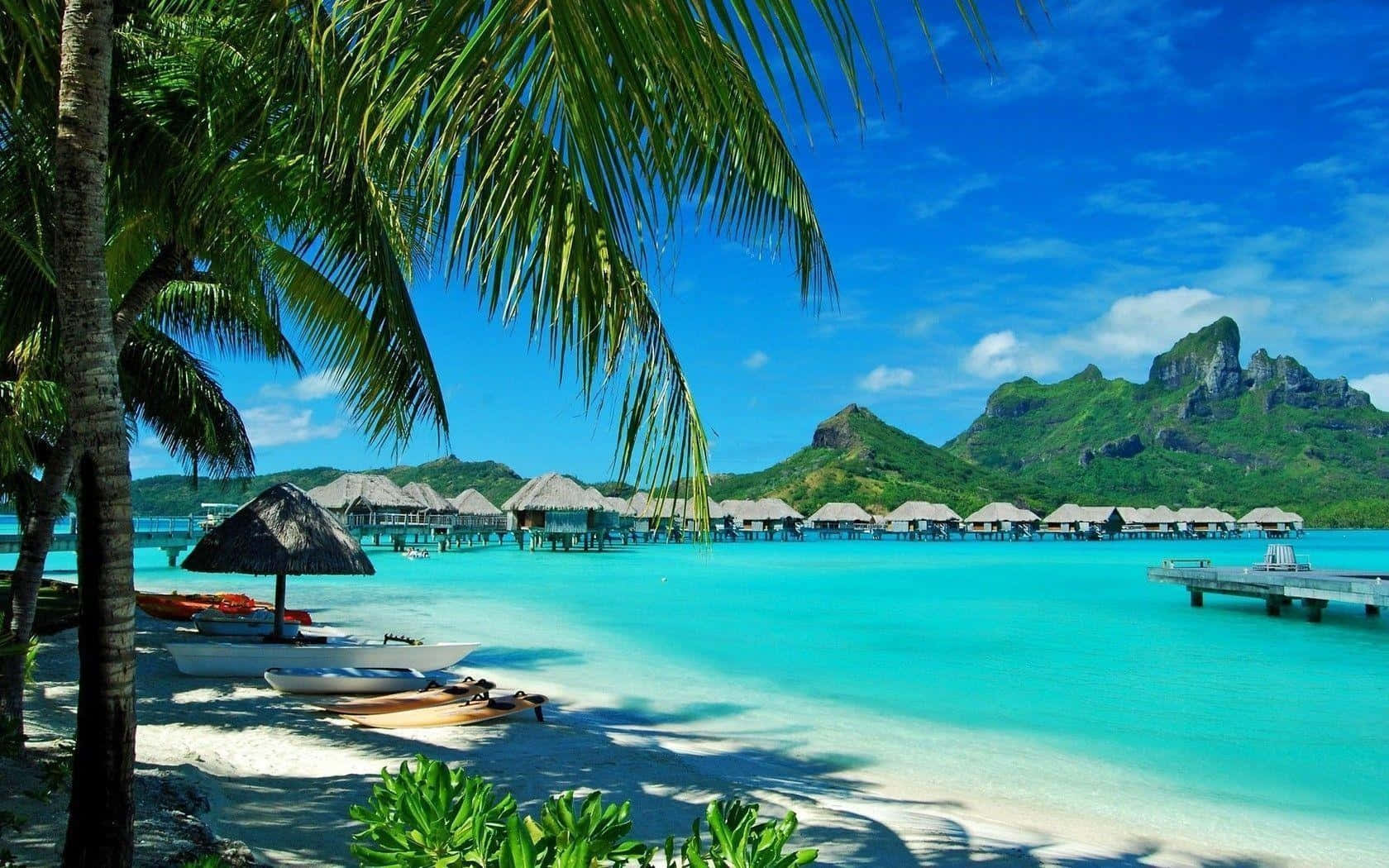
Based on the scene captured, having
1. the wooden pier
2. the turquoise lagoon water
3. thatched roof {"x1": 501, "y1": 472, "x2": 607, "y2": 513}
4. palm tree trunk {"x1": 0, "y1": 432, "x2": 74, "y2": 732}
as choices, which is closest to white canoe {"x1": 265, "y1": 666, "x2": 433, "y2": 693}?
the turquoise lagoon water

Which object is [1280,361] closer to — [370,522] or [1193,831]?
[370,522]

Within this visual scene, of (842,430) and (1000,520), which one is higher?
(842,430)

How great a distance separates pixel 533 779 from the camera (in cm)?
567

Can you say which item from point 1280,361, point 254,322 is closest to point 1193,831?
point 254,322

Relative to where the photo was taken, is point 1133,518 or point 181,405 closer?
point 181,405

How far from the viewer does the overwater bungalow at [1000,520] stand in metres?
64.9

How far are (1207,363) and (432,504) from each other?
4390 inches

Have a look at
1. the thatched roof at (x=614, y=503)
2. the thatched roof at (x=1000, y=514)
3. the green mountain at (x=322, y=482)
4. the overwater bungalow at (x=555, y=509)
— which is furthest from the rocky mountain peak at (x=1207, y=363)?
the overwater bungalow at (x=555, y=509)

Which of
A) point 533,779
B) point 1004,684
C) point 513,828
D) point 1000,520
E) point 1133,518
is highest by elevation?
point 513,828

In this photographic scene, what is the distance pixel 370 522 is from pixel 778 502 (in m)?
29.3

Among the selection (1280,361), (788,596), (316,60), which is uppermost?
(1280,361)

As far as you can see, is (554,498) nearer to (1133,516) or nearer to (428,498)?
(428,498)

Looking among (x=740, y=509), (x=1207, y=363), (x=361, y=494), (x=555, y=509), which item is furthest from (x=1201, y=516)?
(x=1207, y=363)

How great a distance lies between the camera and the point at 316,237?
3916 mm
